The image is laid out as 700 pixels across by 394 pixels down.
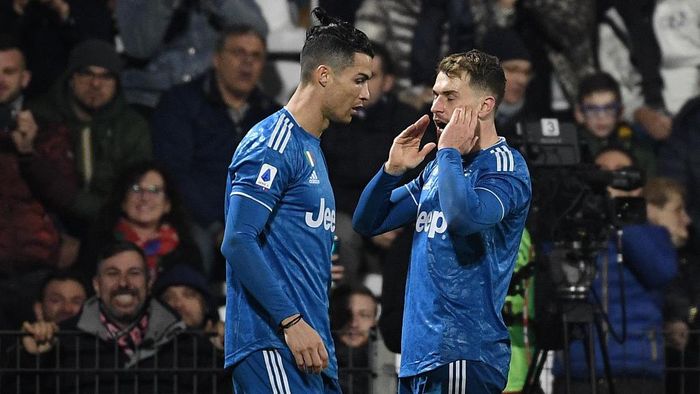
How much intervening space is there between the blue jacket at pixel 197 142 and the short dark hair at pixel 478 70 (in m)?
4.23

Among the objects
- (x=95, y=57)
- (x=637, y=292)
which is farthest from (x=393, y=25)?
(x=637, y=292)

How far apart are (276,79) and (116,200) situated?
68.5 inches

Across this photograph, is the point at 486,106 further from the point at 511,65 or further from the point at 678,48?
the point at 678,48

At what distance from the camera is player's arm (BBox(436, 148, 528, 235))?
5008 mm

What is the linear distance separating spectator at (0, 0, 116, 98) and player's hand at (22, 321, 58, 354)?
2700 millimetres

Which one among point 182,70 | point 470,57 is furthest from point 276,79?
point 470,57

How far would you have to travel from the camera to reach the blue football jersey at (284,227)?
4.95 meters

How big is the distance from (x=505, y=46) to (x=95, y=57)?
275 centimetres

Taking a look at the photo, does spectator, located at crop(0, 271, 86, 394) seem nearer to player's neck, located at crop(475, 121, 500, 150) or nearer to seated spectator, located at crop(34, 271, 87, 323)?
seated spectator, located at crop(34, 271, 87, 323)

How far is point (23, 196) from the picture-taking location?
29.6 ft

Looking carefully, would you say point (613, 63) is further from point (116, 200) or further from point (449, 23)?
point (116, 200)

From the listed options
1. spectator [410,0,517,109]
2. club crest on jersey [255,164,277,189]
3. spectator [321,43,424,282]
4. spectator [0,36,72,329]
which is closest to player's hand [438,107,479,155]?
club crest on jersey [255,164,277,189]

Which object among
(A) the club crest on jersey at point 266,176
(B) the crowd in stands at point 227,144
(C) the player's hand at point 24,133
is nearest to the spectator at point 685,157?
(B) the crowd in stands at point 227,144

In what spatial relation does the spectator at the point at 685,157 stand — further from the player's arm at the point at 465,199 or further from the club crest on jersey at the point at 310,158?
the club crest on jersey at the point at 310,158
